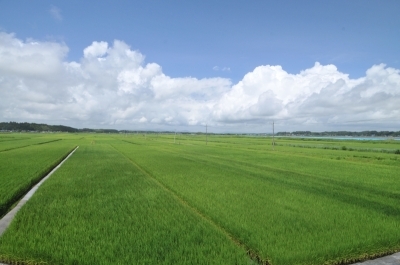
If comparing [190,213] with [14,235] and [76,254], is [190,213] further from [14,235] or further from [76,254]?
[14,235]

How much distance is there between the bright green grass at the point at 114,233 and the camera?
464cm

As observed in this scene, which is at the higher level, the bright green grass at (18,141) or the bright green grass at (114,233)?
the bright green grass at (18,141)

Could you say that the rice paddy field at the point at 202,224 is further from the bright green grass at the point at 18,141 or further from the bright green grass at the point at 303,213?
the bright green grass at the point at 18,141

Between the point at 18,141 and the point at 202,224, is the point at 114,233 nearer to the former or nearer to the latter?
the point at 202,224

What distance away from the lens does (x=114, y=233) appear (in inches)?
223

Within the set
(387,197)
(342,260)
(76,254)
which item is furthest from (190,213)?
(387,197)

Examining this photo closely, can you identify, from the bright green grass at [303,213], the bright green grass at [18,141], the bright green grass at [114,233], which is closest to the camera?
the bright green grass at [114,233]

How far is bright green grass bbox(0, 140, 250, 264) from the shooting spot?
4641 millimetres

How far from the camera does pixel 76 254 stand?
4734 mm

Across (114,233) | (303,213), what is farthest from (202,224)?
(303,213)

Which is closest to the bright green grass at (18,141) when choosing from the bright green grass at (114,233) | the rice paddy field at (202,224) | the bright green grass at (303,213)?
the rice paddy field at (202,224)

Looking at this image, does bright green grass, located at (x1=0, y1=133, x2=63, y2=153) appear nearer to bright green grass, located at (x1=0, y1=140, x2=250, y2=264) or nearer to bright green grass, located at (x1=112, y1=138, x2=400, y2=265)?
bright green grass, located at (x1=0, y1=140, x2=250, y2=264)

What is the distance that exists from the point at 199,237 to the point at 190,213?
170 centimetres

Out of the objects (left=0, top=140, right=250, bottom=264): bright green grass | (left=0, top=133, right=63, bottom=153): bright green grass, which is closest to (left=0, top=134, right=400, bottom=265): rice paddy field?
(left=0, top=140, right=250, bottom=264): bright green grass
